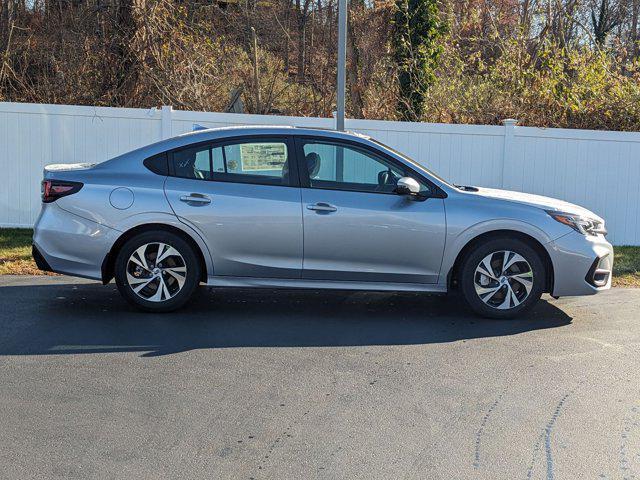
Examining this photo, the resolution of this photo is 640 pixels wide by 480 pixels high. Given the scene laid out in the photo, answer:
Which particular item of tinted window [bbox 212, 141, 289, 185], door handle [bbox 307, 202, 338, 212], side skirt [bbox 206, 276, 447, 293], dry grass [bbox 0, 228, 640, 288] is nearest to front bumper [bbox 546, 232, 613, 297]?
side skirt [bbox 206, 276, 447, 293]

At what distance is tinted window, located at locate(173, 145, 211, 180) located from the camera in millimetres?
7316

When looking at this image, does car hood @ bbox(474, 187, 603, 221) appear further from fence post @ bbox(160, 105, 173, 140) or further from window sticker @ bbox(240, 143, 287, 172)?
fence post @ bbox(160, 105, 173, 140)

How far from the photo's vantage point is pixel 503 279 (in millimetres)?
7340

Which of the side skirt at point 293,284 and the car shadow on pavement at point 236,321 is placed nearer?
the car shadow on pavement at point 236,321

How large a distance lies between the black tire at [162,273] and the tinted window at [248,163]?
2.27 ft

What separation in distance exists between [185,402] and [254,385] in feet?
1.75

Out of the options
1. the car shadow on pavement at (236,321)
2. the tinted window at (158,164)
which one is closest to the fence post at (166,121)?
the car shadow on pavement at (236,321)

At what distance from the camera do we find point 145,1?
1428cm

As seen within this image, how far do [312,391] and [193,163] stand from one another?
2852mm

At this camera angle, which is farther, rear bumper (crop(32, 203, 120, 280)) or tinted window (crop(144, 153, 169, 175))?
tinted window (crop(144, 153, 169, 175))

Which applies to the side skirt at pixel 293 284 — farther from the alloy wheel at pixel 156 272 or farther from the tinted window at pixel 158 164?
the tinted window at pixel 158 164

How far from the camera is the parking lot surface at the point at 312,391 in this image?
421cm

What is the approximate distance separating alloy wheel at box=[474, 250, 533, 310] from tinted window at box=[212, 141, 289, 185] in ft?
6.38

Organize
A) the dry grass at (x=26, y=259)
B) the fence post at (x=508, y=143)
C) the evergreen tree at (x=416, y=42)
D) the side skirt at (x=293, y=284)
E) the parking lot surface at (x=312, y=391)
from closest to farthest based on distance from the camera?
the parking lot surface at (x=312, y=391), the side skirt at (x=293, y=284), the dry grass at (x=26, y=259), the fence post at (x=508, y=143), the evergreen tree at (x=416, y=42)
